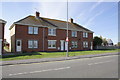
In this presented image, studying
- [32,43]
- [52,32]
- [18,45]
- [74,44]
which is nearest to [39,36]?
[32,43]

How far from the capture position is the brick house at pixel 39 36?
21.4 metres

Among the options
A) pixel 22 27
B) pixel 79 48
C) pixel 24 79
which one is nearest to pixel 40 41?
pixel 22 27

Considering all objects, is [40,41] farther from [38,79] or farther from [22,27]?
[38,79]

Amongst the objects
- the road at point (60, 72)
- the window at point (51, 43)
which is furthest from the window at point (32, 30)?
the road at point (60, 72)

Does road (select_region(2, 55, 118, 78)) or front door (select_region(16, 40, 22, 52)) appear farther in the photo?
front door (select_region(16, 40, 22, 52))

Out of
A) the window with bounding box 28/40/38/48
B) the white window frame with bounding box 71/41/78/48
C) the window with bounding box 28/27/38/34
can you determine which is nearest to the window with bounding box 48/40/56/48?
the window with bounding box 28/40/38/48

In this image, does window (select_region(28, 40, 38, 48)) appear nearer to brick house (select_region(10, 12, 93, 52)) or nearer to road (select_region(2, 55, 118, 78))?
brick house (select_region(10, 12, 93, 52))

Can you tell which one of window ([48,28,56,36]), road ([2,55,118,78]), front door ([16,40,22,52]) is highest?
window ([48,28,56,36])

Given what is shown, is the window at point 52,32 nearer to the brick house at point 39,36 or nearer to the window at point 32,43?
the brick house at point 39,36

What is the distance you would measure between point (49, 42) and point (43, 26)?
4.05 meters

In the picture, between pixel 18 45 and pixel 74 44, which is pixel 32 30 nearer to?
pixel 18 45

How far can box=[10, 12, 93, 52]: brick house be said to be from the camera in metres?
21.4

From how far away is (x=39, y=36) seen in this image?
23.4 meters

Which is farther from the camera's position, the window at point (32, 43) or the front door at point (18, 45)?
the window at point (32, 43)
